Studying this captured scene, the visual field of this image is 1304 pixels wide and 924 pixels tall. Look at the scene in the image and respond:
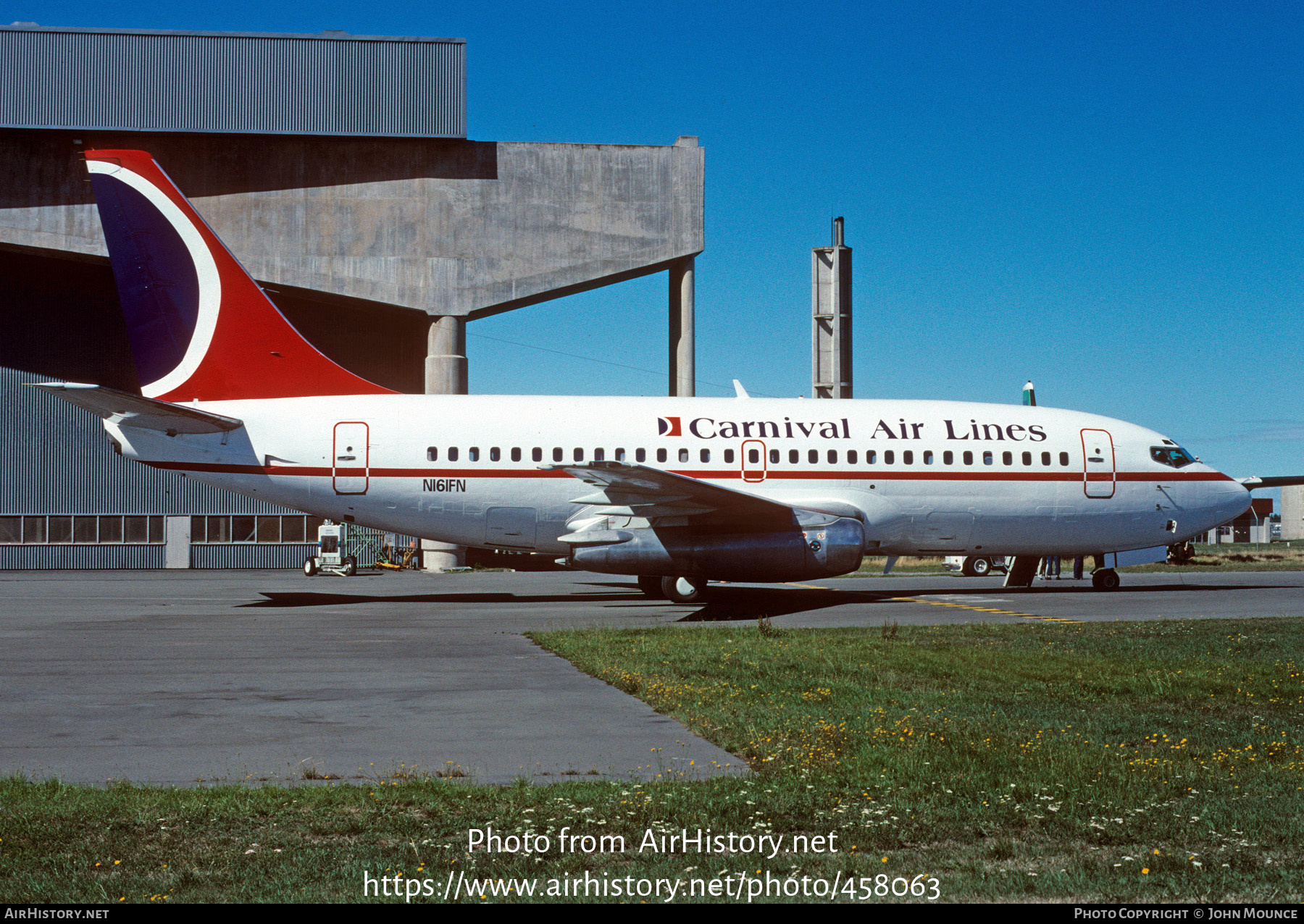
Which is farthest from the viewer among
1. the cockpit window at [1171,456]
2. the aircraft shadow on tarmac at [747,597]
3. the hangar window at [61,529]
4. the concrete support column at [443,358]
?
the hangar window at [61,529]

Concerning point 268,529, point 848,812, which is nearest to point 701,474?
point 848,812

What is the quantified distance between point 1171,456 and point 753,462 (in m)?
9.94

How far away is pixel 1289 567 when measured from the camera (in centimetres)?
4169

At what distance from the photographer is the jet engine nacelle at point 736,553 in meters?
20.8

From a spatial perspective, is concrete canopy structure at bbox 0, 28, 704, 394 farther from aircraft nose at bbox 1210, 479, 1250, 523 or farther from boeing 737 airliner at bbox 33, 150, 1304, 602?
aircraft nose at bbox 1210, 479, 1250, 523

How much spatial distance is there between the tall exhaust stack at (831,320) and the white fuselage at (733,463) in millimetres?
23247

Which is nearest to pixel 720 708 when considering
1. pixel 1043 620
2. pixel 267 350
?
pixel 1043 620

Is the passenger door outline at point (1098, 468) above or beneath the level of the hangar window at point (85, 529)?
above

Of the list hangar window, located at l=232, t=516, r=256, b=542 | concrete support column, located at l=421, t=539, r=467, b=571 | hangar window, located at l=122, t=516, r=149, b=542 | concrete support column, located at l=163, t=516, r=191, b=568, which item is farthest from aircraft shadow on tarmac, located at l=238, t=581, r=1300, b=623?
hangar window, located at l=122, t=516, r=149, b=542

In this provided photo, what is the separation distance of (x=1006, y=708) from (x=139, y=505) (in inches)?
1683

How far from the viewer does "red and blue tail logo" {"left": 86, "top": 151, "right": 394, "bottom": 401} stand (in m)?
21.9

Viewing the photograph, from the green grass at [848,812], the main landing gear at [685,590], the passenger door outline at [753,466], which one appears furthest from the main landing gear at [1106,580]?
the green grass at [848,812]

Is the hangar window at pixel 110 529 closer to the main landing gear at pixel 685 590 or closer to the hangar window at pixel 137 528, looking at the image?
the hangar window at pixel 137 528

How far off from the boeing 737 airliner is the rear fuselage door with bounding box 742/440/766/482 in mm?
43
